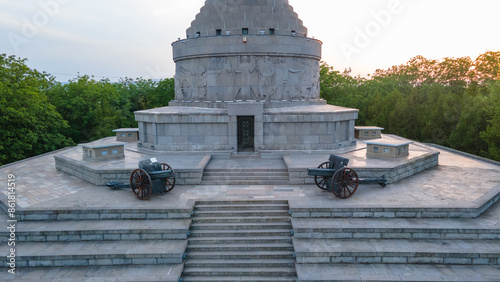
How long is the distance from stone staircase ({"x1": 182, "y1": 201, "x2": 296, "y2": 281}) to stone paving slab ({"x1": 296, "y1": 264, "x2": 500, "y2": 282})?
61cm

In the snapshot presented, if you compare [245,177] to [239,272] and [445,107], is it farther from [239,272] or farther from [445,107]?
[445,107]

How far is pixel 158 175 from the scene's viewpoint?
9859mm

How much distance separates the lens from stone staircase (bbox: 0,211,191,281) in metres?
7.69

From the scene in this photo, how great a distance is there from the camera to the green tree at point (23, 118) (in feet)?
60.2

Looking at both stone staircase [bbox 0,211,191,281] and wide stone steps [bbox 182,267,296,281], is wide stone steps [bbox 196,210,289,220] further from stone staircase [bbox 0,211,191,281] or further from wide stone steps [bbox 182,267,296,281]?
wide stone steps [bbox 182,267,296,281]

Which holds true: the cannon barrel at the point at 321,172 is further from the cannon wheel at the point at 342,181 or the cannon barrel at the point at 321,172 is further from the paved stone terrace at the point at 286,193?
the paved stone terrace at the point at 286,193

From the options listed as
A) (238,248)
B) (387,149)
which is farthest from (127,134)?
(387,149)

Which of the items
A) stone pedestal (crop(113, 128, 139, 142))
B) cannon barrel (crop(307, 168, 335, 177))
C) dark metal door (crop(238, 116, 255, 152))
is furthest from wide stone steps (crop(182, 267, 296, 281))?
stone pedestal (crop(113, 128, 139, 142))

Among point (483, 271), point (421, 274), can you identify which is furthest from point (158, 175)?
point (483, 271)

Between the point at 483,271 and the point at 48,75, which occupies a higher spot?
the point at 48,75

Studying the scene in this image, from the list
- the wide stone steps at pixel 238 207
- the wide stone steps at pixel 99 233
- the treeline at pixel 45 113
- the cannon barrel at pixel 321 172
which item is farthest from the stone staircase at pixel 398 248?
the treeline at pixel 45 113

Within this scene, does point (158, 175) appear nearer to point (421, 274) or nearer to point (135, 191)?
point (135, 191)

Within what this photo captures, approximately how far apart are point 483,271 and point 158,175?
935cm

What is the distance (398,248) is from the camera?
7867 millimetres
